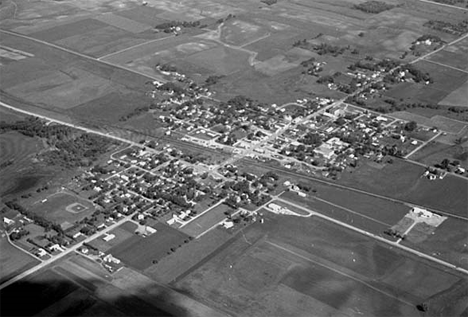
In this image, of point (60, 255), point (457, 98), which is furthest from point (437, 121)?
point (60, 255)

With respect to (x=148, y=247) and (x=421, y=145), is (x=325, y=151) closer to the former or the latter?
(x=421, y=145)

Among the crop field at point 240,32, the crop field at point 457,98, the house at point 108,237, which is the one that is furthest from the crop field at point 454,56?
the house at point 108,237

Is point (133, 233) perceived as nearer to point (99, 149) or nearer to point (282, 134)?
point (99, 149)

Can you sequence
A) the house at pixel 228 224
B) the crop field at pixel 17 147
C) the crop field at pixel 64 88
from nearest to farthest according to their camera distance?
the house at pixel 228 224, the crop field at pixel 17 147, the crop field at pixel 64 88

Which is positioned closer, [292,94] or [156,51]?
[292,94]

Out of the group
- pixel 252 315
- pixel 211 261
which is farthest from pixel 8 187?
pixel 252 315

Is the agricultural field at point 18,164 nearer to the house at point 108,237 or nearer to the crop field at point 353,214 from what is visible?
the house at point 108,237
